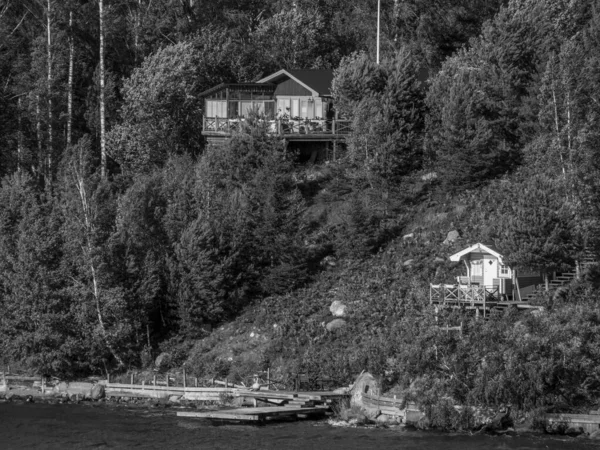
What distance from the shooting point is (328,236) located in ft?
194

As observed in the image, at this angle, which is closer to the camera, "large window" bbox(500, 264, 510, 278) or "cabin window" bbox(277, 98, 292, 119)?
"large window" bbox(500, 264, 510, 278)

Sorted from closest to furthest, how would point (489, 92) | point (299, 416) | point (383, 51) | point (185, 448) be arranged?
point (185, 448) → point (299, 416) → point (489, 92) → point (383, 51)

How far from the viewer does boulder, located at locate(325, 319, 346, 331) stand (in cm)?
5030

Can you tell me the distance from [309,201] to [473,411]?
2479 cm

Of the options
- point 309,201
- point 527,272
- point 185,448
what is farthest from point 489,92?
point 185,448

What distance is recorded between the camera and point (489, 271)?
50.5m

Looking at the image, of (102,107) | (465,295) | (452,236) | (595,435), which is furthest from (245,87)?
(595,435)

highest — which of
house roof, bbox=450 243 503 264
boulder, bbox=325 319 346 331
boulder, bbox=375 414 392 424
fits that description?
house roof, bbox=450 243 503 264

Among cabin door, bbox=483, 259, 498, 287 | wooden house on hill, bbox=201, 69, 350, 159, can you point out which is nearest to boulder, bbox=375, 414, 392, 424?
cabin door, bbox=483, 259, 498, 287

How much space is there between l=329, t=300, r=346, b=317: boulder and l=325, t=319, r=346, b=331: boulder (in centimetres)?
62

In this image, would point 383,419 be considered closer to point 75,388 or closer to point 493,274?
point 493,274

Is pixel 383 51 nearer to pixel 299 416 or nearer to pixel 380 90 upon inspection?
pixel 380 90

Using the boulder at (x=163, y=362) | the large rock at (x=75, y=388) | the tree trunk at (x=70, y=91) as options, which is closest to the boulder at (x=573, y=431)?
the boulder at (x=163, y=362)

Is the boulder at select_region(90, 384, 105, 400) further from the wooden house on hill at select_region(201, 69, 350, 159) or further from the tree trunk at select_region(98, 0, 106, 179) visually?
the wooden house on hill at select_region(201, 69, 350, 159)
